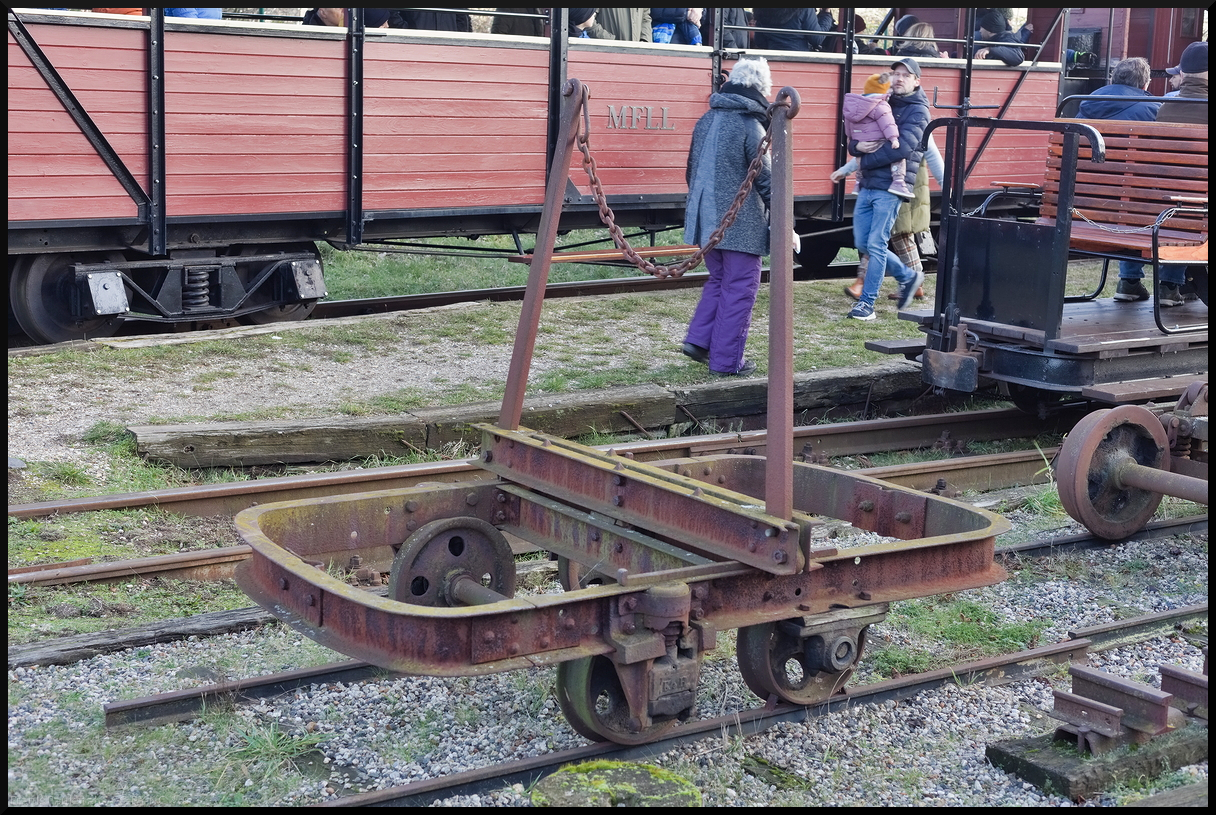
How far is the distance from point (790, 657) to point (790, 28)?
8692 millimetres

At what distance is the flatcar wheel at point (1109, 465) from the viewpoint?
5773mm

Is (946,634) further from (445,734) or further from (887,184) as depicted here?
(887,184)

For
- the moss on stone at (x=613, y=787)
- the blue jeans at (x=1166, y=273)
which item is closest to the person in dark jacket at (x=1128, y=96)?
the blue jeans at (x=1166, y=273)

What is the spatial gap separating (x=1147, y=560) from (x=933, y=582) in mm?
2345

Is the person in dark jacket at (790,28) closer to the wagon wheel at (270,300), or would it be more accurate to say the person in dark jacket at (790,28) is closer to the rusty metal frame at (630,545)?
the wagon wheel at (270,300)

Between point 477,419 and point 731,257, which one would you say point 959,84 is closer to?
point 731,257

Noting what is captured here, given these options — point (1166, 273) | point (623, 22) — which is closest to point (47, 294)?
point (623, 22)

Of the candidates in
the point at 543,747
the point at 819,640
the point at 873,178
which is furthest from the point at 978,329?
the point at 543,747

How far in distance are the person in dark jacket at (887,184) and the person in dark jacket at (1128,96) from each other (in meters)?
1.33

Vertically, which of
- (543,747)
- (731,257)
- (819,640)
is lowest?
(543,747)

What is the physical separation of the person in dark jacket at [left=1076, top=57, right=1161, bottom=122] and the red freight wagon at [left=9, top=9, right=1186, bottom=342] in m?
2.67

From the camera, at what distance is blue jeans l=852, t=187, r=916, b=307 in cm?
996

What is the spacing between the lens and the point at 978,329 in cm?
754

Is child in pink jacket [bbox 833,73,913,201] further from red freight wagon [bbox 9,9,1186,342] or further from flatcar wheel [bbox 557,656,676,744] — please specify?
flatcar wheel [bbox 557,656,676,744]
